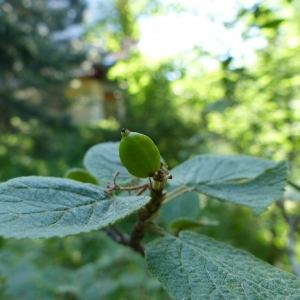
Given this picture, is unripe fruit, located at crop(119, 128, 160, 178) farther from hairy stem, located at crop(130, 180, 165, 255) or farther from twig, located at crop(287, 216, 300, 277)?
twig, located at crop(287, 216, 300, 277)

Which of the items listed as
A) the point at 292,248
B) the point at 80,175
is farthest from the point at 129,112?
the point at 80,175

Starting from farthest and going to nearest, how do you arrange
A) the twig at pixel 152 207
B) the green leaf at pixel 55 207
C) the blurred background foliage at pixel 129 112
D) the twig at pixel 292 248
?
1. the blurred background foliage at pixel 129 112
2. the twig at pixel 292 248
3. the twig at pixel 152 207
4. the green leaf at pixel 55 207

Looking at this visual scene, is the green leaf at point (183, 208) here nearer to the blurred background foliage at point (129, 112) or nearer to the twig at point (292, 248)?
the blurred background foliage at point (129, 112)

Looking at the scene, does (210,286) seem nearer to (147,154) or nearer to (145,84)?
(147,154)

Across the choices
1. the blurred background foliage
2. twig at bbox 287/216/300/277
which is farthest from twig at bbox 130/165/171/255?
twig at bbox 287/216/300/277

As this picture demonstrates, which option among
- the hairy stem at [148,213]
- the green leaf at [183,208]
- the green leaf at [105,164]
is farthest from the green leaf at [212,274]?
the green leaf at [183,208]

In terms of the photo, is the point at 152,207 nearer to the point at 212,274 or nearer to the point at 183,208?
the point at 212,274
